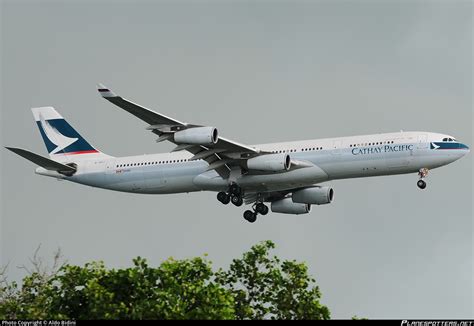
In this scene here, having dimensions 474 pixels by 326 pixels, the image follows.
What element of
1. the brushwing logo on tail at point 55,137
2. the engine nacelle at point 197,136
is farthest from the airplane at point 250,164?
the brushwing logo on tail at point 55,137

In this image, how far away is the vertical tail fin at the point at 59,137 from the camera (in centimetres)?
8925

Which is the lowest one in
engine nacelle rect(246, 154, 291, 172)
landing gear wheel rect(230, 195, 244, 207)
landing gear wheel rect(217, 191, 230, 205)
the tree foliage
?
the tree foliage

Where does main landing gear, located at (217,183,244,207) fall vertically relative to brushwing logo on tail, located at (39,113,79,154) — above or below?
below

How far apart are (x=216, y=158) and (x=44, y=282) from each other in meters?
20.3

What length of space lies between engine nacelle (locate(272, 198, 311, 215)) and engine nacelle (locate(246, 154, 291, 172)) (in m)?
9.72

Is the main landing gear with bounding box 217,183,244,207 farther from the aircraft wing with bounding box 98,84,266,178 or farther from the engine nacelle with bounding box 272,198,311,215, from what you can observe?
the engine nacelle with bounding box 272,198,311,215

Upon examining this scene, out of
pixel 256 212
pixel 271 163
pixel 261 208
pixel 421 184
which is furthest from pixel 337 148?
pixel 256 212

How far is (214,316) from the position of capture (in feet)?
190

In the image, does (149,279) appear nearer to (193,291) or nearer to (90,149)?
(193,291)

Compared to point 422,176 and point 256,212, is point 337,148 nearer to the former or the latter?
point 422,176

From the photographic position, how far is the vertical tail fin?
89.2m

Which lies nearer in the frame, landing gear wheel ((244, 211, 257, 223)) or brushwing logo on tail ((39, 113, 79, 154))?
landing gear wheel ((244, 211, 257, 223))

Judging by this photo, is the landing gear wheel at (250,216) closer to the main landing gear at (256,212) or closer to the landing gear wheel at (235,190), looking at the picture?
the main landing gear at (256,212)

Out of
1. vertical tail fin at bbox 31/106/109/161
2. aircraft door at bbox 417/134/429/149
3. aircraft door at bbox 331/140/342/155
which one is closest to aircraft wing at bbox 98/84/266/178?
aircraft door at bbox 331/140/342/155
